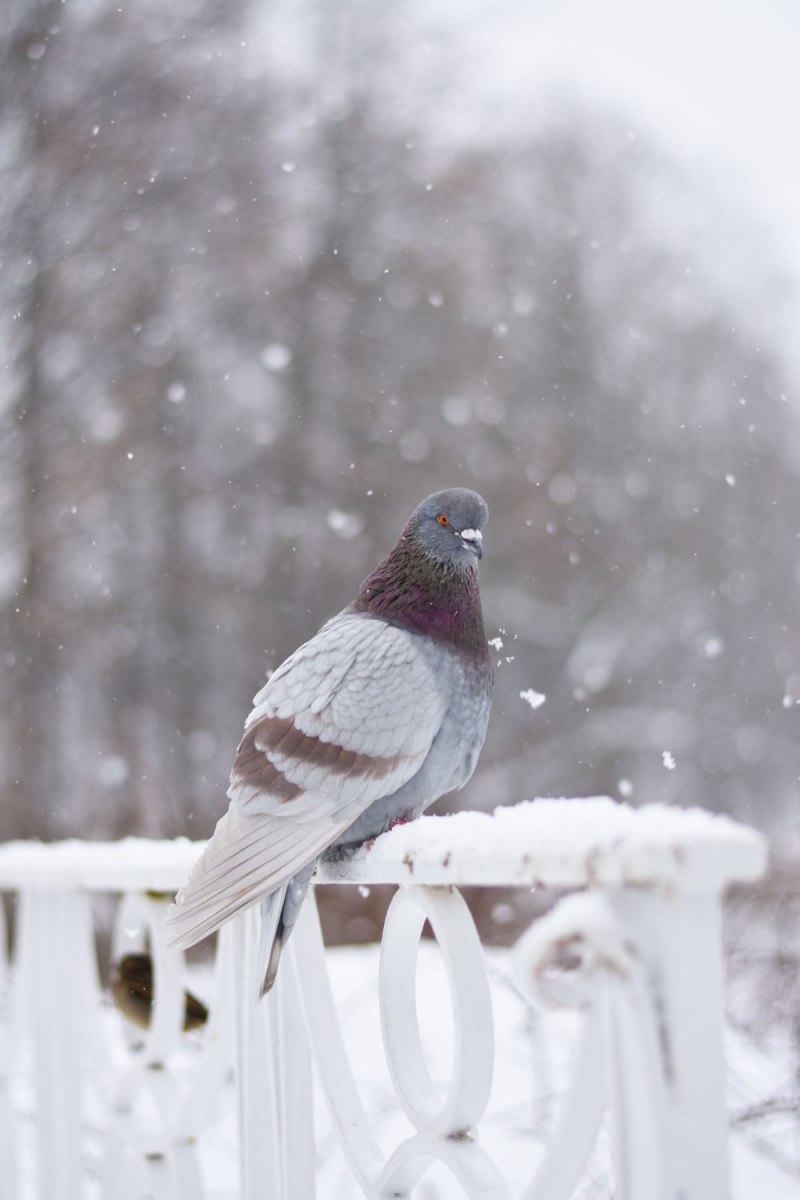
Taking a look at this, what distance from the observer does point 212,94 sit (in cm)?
830

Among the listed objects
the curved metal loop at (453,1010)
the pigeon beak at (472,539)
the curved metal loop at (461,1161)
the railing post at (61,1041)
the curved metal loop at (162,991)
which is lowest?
the railing post at (61,1041)

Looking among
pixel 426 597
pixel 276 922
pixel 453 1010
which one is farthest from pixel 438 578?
pixel 453 1010

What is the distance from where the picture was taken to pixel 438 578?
196 cm

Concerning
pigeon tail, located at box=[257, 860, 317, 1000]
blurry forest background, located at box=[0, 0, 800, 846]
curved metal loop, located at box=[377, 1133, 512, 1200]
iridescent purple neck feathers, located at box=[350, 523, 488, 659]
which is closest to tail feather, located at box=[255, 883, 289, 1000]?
pigeon tail, located at box=[257, 860, 317, 1000]

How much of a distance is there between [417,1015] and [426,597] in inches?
28.6

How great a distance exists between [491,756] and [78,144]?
5343 mm

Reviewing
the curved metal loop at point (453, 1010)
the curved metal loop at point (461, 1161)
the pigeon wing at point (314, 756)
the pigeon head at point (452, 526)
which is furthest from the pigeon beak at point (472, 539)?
the curved metal loop at point (461, 1161)

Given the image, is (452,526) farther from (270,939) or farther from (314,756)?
(270,939)

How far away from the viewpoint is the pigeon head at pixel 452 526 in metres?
1.99

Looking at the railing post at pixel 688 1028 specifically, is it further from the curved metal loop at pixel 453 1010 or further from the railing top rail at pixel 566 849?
the curved metal loop at pixel 453 1010

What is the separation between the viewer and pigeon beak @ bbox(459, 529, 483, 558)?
6.56 ft

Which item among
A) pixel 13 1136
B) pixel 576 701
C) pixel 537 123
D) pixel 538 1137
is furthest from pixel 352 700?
pixel 537 123

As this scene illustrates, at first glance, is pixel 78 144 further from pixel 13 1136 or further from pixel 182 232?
pixel 13 1136

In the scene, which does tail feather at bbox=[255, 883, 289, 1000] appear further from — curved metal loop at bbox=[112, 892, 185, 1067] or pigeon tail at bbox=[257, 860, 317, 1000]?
curved metal loop at bbox=[112, 892, 185, 1067]
